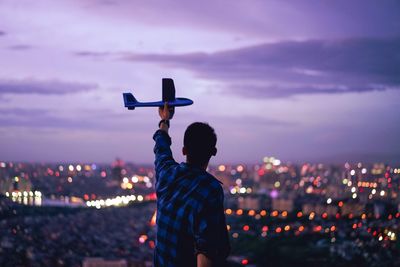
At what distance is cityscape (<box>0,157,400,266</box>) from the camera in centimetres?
1231

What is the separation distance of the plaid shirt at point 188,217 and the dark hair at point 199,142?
3 centimetres

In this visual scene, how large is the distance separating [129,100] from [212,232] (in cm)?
70

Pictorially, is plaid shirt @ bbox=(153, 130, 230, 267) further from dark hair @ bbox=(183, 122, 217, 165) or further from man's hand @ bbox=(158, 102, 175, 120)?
man's hand @ bbox=(158, 102, 175, 120)

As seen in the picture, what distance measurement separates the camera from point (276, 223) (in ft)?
92.1

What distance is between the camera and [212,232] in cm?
122

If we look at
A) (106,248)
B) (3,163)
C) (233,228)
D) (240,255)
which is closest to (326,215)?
(233,228)

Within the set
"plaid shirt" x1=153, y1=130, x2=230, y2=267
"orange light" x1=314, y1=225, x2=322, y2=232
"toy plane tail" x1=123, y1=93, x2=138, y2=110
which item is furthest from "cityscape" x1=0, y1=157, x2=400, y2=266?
"plaid shirt" x1=153, y1=130, x2=230, y2=267

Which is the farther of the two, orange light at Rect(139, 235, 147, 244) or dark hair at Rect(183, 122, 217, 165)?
orange light at Rect(139, 235, 147, 244)

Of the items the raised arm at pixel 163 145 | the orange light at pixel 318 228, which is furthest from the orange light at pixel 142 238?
the raised arm at pixel 163 145

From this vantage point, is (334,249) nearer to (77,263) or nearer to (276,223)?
(77,263)

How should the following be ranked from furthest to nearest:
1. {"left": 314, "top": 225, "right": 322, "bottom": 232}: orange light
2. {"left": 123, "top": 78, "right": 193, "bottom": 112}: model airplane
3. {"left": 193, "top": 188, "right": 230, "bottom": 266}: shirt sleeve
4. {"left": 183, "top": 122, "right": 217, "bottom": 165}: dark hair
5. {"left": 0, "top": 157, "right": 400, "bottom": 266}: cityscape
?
{"left": 314, "top": 225, "right": 322, "bottom": 232}: orange light
{"left": 0, "top": 157, "right": 400, "bottom": 266}: cityscape
{"left": 123, "top": 78, "right": 193, "bottom": 112}: model airplane
{"left": 183, "top": 122, "right": 217, "bottom": 165}: dark hair
{"left": 193, "top": 188, "right": 230, "bottom": 266}: shirt sleeve

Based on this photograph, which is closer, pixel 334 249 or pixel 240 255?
pixel 334 249

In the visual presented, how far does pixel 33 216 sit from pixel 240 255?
7.01 m

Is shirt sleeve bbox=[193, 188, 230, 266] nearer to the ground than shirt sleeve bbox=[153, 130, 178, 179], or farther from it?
nearer to the ground
